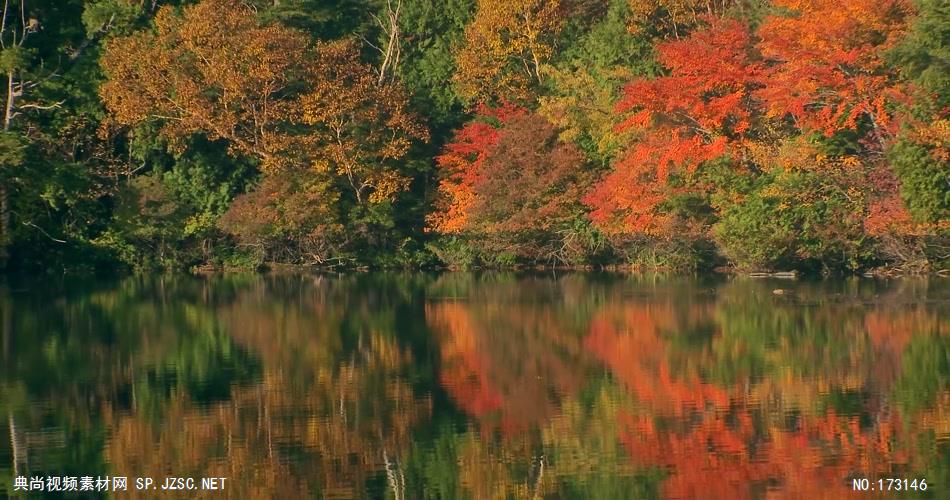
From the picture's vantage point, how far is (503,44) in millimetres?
43781

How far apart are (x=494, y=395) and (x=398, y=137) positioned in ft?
90.3

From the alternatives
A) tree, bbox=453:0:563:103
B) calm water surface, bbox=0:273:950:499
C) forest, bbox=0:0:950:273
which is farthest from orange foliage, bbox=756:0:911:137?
tree, bbox=453:0:563:103

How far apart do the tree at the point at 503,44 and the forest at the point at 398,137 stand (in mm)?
81

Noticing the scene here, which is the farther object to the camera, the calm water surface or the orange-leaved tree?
the orange-leaved tree

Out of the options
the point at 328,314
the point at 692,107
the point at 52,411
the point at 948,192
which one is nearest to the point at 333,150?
the point at 692,107

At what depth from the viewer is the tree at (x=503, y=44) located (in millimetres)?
→ 43344

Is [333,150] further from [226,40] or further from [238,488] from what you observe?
[238,488]

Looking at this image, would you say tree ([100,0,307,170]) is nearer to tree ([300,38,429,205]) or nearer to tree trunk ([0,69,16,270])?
tree ([300,38,429,205])

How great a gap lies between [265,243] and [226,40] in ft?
22.0

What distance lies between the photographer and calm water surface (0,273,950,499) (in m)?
12.6

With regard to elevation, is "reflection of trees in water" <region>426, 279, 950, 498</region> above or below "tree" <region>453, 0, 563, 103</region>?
below

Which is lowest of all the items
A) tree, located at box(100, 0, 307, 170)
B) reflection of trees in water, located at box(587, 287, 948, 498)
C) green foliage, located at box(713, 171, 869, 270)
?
reflection of trees in water, located at box(587, 287, 948, 498)

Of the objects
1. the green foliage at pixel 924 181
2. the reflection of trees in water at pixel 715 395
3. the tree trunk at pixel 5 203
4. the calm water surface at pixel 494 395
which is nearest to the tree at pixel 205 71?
the tree trunk at pixel 5 203

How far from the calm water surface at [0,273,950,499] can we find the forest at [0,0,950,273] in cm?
680
